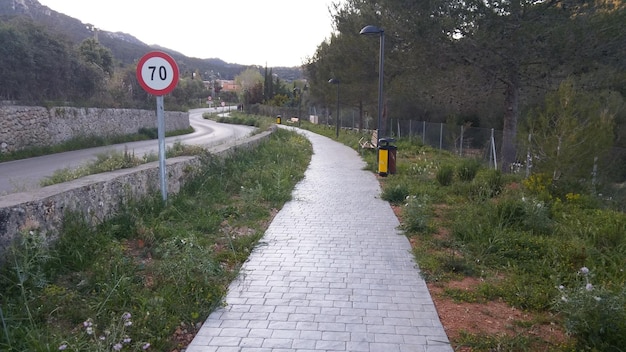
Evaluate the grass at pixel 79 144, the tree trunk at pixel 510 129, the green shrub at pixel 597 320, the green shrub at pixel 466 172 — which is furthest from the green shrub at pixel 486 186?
the grass at pixel 79 144

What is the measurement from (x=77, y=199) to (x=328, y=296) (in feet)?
10.1

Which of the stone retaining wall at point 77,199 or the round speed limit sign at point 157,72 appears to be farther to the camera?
the round speed limit sign at point 157,72

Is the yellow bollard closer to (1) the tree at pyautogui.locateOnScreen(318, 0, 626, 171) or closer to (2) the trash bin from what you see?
(2) the trash bin

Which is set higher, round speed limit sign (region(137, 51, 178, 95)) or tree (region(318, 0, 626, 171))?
tree (region(318, 0, 626, 171))

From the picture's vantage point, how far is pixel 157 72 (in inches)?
280

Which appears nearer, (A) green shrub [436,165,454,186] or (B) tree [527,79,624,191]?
(B) tree [527,79,624,191]

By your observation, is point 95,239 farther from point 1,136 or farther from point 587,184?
point 1,136

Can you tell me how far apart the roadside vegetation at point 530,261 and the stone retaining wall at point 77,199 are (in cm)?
397

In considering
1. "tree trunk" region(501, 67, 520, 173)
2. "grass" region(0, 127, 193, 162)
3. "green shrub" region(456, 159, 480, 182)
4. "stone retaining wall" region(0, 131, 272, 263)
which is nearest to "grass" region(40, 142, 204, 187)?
"stone retaining wall" region(0, 131, 272, 263)

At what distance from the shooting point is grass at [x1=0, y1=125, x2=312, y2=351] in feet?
11.5

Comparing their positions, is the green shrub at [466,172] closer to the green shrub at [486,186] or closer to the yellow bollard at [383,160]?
the green shrub at [486,186]

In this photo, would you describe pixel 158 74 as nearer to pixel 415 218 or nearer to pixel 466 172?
pixel 415 218

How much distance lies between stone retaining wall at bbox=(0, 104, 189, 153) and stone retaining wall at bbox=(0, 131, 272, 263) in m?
11.7

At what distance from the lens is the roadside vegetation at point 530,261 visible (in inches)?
140
